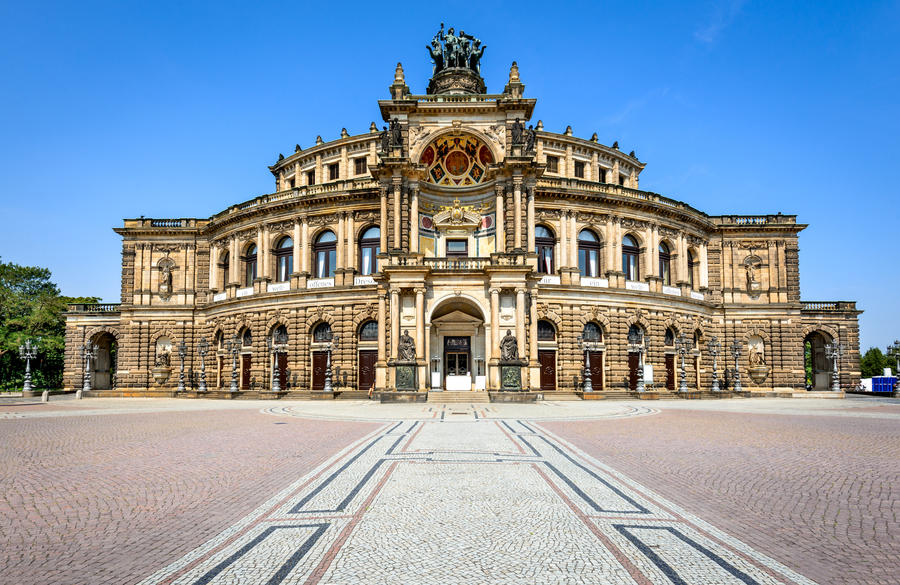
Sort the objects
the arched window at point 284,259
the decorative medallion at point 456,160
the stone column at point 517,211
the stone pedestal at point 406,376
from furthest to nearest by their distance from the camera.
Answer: the arched window at point 284,259
the decorative medallion at point 456,160
the stone column at point 517,211
the stone pedestal at point 406,376

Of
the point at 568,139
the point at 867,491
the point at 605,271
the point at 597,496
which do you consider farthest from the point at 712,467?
the point at 568,139

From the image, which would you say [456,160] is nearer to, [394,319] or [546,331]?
[394,319]

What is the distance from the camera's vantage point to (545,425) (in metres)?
20.0

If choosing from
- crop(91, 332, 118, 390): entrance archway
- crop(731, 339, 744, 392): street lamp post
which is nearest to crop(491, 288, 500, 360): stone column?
crop(731, 339, 744, 392): street lamp post

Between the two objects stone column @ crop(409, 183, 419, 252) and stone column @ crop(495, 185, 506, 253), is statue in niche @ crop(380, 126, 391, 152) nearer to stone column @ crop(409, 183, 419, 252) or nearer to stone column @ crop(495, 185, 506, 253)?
stone column @ crop(409, 183, 419, 252)

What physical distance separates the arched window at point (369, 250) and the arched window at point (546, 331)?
13.7 meters

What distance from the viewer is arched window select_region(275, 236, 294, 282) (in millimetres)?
45844

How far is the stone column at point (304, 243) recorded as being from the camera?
44.3 meters

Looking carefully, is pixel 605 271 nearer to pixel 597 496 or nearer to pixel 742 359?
pixel 742 359

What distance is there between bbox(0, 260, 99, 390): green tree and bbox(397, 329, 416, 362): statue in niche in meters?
39.7

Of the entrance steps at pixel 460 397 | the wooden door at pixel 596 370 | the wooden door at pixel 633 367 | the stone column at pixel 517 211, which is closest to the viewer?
the entrance steps at pixel 460 397

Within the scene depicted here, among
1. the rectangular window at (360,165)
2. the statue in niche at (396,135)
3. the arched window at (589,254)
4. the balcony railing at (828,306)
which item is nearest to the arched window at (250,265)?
the rectangular window at (360,165)

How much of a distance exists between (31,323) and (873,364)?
12978cm

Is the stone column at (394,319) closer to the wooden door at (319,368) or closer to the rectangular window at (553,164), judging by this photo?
the wooden door at (319,368)
